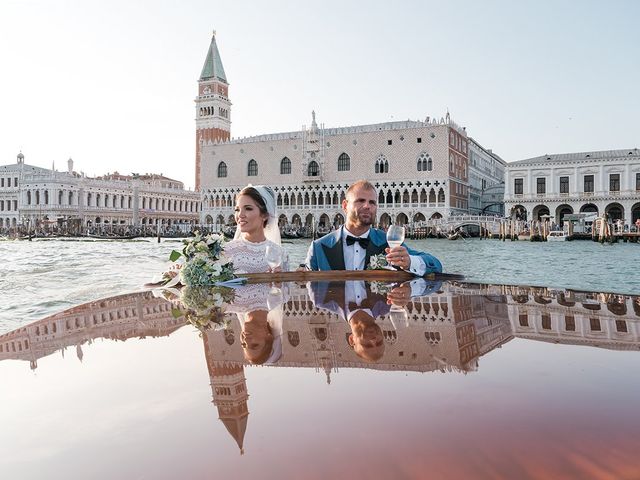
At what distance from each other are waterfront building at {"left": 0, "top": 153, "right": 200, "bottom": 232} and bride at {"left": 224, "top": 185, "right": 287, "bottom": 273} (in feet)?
111

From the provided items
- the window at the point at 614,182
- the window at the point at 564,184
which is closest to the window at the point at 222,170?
the window at the point at 564,184

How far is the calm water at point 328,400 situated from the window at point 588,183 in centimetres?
2827

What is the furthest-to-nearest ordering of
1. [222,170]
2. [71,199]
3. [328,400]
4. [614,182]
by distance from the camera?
[71,199] < [222,170] < [614,182] < [328,400]

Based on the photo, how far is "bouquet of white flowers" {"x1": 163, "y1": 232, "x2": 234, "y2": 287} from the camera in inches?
92.7

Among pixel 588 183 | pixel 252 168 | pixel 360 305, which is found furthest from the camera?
pixel 252 168

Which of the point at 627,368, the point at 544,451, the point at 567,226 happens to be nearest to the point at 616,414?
the point at 544,451

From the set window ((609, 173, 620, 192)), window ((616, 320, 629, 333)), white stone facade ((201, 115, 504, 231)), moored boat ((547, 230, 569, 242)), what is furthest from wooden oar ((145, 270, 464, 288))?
window ((609, 173, 620, 192))

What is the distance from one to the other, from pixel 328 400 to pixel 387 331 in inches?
19.8

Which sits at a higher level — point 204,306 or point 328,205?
point 328,205

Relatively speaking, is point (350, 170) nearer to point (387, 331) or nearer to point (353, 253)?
point (353, 253)

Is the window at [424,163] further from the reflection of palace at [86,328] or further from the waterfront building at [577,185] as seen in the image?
the reflection of palace at [86,328]

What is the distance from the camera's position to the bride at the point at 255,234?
2855 mm

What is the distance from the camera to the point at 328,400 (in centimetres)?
88

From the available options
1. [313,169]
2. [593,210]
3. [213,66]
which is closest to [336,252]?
[593,210]
